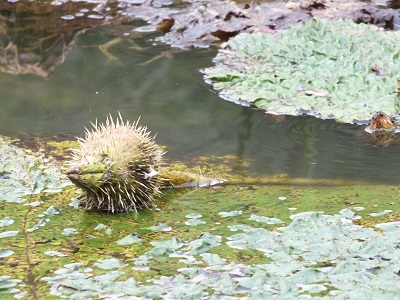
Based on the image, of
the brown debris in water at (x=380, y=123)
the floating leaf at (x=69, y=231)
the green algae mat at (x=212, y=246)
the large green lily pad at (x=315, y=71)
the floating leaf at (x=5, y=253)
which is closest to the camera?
the green algae mat at (x=212, y=246)

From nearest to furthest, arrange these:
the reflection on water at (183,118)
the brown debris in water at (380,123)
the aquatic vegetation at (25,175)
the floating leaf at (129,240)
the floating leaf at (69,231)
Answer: the floating leaf at (129,240), the floating leaf at (69,231), the aquatic vegetation at (25,175), the reflection on water at (183,118), the brown debris in water at (380,123)

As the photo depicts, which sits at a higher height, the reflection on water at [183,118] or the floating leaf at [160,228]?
the reflection on water at [183,118]

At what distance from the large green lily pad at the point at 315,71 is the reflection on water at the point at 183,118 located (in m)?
0.13

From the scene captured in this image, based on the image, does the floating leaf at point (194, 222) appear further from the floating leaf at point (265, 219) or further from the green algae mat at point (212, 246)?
the floating leaf at point (265, 219)

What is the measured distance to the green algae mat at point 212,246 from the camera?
2250 millimetres

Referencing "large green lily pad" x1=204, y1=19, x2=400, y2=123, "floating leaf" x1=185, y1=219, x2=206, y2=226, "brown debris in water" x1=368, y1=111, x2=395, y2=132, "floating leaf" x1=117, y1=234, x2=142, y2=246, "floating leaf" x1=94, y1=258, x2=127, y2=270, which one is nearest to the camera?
"floating leaf" x1=94, y1=258, x2=127, y2=270

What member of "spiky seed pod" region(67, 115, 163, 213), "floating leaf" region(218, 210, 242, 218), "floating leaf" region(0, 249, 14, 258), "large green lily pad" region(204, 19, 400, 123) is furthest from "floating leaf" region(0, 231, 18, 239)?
"large green lily pad" region(204, 19, 400, 123)

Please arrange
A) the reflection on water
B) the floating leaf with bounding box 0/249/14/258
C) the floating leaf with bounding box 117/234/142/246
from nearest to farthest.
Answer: the floating leaf with bounding box 0/249/14/258
the floating leaf with bounding box 117/234/142/246
the reflection on water

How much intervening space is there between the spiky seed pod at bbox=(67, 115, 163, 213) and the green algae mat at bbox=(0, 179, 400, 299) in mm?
63

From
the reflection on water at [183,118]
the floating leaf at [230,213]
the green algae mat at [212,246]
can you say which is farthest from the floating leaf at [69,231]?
the reflection on water at [183,118]

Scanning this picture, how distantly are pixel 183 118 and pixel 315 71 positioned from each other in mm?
1068

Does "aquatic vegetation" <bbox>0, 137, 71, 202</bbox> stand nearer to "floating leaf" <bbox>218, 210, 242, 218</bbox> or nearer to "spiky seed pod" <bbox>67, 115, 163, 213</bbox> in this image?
"spiky seed pod" <bbox>67, 115, 163, 213</bbox>

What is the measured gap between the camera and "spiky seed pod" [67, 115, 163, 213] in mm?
2982

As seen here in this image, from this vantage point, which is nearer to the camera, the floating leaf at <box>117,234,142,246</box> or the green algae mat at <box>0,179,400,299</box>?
the green algae mat at <box>0,179,400,299</box>
